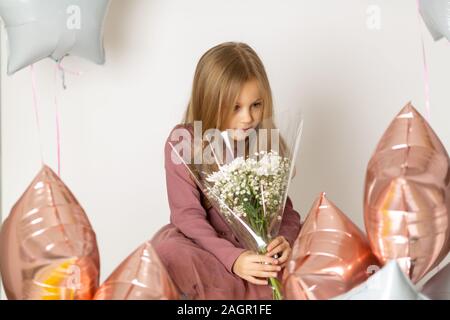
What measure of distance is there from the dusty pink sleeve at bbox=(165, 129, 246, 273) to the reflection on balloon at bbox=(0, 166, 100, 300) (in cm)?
34

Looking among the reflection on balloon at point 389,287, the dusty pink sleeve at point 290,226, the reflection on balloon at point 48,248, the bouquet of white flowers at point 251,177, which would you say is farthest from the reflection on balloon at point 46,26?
the reflection on balloon at point 389,287

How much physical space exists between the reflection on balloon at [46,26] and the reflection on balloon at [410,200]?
2.81 ft

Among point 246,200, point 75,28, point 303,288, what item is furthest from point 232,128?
point 303,288

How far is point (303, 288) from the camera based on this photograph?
1252mm

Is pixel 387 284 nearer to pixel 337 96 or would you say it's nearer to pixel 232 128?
pixel 232 128

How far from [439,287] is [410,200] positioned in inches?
7.5

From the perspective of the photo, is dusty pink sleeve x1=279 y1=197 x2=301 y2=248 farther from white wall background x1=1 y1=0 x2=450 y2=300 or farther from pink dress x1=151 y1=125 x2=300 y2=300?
white wall background x1=1 y1=0 x2=450 y2=300

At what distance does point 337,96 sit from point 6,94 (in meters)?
0.98

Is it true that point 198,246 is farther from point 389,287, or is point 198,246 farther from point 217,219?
point 389,287

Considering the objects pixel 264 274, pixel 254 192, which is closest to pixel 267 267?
pixel 264 274

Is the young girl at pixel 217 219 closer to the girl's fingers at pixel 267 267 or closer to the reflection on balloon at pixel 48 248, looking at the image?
the girl's fingers at pixel 267 267

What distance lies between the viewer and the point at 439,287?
131cm

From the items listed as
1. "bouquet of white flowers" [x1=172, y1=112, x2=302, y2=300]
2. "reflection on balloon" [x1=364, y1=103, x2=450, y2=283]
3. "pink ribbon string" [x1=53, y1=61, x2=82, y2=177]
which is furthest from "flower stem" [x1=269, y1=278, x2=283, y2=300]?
"pink ribbon string" [x1=53, y1=61, x2=82, y2=177]

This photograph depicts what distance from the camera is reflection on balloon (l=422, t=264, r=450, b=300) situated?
130 cm
